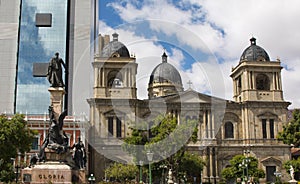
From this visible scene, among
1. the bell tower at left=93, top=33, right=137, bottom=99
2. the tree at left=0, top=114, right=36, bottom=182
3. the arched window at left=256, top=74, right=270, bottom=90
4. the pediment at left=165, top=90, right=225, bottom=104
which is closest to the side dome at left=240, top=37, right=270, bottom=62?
the arched window at left=256, top=74, right=270, bottom=90

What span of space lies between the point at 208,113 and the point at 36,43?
33700 mm

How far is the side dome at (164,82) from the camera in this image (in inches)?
2470

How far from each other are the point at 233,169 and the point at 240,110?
10.2 metres

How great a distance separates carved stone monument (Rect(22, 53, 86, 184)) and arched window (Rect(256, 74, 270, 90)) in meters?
41.5

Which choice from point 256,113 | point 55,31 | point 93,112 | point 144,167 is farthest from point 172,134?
point 55,31

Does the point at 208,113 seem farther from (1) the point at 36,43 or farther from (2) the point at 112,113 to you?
(1) the point at 36,43

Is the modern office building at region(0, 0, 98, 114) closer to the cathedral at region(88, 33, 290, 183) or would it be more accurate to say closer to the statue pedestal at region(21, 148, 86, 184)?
the cathedral at region(88, 33, 290, 183)

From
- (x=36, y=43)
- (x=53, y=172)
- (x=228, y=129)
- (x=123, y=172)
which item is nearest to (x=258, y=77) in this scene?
(x=228, y=129)

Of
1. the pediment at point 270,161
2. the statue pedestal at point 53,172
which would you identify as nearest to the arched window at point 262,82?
the pediment at point 270,161

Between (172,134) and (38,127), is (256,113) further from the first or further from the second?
(38,127)

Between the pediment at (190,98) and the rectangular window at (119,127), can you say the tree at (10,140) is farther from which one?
the pediment at (190,98)

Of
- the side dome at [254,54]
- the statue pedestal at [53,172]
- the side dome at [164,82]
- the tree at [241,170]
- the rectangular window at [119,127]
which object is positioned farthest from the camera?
the side dome at [164,82]

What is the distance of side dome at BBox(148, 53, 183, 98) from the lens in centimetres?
6275

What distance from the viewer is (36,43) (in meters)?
71.6
